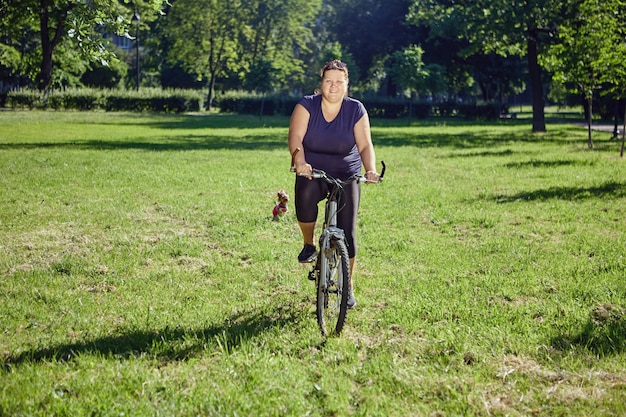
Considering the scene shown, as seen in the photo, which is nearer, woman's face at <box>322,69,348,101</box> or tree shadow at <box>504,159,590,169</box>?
woman's face at <box>322,69,348,101</box>

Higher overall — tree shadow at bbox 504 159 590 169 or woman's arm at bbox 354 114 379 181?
woman's arm at bbox 354 114 379 181

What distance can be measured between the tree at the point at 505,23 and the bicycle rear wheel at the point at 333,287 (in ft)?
87.1

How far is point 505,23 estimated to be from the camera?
29.4 metres

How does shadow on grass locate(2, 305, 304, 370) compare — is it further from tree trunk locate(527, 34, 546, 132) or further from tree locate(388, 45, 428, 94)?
tree locate(388, 45, 428, 94)

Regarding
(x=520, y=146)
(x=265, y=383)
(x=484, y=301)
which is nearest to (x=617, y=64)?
(x=520, y=146)

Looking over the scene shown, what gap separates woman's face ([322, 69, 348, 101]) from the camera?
499 centimetres

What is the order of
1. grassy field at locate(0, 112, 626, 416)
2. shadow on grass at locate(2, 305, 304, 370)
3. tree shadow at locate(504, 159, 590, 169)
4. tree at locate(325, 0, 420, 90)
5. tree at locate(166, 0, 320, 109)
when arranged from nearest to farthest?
grassy field at locate(0, 112, 626, 416)
shadow on grass at locate(2, 305, 304, 370)
tree shadow at locate(504, 159, 590, 169)
tree at locate(166, 0, 320, 109)
tree at locate(325, 0, 420, 90)

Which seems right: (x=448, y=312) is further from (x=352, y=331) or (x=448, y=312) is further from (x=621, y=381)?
(x=621, y=381)

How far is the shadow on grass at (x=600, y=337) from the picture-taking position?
4.66m

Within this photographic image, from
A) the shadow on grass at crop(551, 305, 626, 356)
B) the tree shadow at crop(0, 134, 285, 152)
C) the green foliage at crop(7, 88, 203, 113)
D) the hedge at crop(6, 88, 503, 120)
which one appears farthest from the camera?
the hedge at crop(6, 88, 503, 120)

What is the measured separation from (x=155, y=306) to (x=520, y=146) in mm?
21256

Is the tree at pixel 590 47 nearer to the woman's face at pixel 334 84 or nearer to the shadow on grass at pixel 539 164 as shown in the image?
the shadow on grass at pixel 539 164

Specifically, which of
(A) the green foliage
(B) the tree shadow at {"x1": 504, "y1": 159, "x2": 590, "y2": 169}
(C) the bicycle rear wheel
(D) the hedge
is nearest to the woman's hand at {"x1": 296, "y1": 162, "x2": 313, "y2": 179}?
(C) the bicycle rear wheel

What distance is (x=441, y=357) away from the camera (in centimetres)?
451
